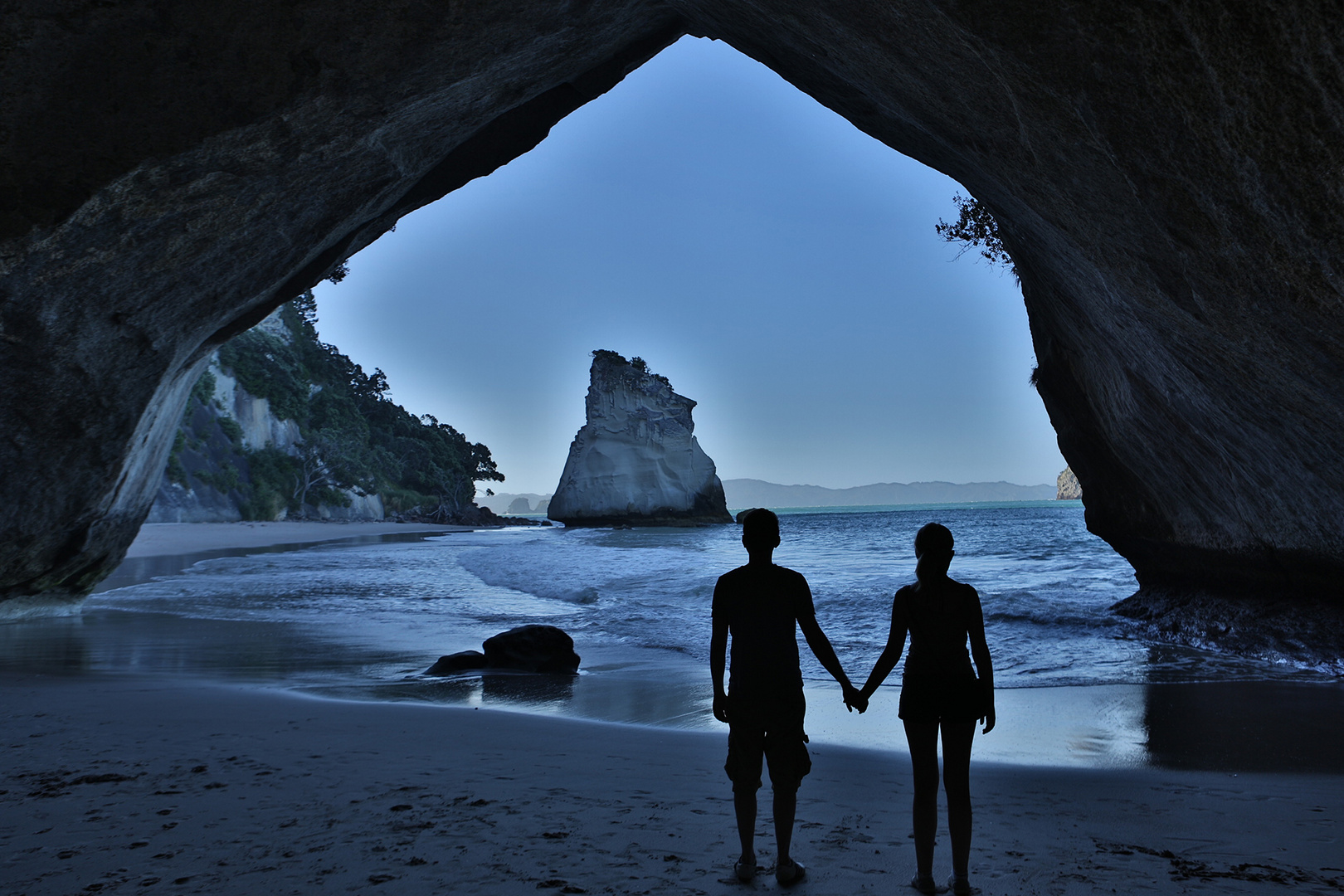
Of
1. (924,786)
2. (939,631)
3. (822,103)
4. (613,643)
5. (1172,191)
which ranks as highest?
(822,103)

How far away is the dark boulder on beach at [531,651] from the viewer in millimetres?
7762

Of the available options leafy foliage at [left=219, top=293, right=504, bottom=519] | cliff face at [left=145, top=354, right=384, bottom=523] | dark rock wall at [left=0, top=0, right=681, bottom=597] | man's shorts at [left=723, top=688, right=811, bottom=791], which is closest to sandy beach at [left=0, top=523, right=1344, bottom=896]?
man's shorts at [left=723, top=688, right=811, bottom=791]

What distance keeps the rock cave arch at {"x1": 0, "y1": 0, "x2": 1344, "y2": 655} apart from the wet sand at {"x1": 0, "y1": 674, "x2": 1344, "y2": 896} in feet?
9.86

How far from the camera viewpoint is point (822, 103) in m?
9.16

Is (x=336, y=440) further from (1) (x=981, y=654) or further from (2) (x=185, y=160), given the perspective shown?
(1) (x=981, y=654)

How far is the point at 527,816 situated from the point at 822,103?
8485 millimetres

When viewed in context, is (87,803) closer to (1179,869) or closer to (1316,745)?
(1179,869)

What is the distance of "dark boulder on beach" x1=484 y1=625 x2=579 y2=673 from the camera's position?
776cm

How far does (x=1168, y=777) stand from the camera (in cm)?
438

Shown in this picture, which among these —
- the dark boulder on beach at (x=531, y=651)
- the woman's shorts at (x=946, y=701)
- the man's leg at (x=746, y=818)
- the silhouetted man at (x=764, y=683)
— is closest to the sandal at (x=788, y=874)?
the silhouetted man at (x=764, y=683)

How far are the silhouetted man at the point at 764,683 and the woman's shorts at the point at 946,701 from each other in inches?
8.3

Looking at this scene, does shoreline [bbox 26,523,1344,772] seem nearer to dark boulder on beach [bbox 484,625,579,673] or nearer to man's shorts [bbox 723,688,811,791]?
dark boulder on beach [bbox 484,625,579,673]

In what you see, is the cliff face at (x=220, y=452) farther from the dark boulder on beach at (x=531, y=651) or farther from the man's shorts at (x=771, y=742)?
the man's shorts at (x=771, y=742)

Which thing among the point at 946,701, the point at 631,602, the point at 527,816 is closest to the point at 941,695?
the point at 946,701
